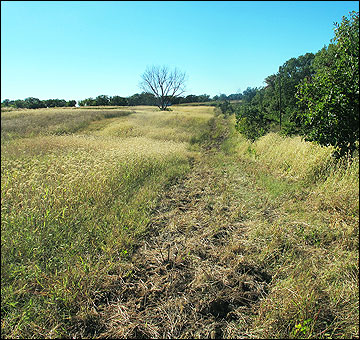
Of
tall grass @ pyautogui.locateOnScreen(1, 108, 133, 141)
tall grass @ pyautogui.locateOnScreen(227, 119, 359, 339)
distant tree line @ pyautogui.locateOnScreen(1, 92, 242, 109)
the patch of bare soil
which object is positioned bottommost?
the patch of bare soil

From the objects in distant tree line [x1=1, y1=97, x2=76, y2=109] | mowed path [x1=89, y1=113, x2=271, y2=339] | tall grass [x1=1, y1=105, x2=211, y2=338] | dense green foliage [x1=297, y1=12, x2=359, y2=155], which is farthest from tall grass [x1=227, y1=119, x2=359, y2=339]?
distant tree line [x1=1, y1=97, x2=76, y2=109]

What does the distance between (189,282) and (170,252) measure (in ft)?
2.58

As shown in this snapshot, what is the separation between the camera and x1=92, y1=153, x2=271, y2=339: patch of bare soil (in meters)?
2.56

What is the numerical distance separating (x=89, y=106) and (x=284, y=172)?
22.4m

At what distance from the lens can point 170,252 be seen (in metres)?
3.88

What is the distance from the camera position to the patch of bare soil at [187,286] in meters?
2.56

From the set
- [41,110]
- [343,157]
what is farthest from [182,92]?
[343,157]

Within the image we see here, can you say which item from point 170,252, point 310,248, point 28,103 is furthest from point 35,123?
point 310,248

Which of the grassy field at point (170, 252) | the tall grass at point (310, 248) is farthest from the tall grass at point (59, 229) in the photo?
the tall grass at point (310, 248)

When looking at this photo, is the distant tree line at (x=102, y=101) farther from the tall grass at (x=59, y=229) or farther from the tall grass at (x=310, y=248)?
the tall grass at (x=310, y=248)

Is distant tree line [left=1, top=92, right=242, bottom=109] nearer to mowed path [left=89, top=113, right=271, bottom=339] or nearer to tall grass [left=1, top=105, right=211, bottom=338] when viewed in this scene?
tall grass [left=1, top=105, right=211, bottom=338]

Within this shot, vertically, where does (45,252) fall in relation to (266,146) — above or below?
below

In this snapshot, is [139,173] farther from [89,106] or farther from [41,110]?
[89,106]

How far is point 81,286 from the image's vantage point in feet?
9.50
